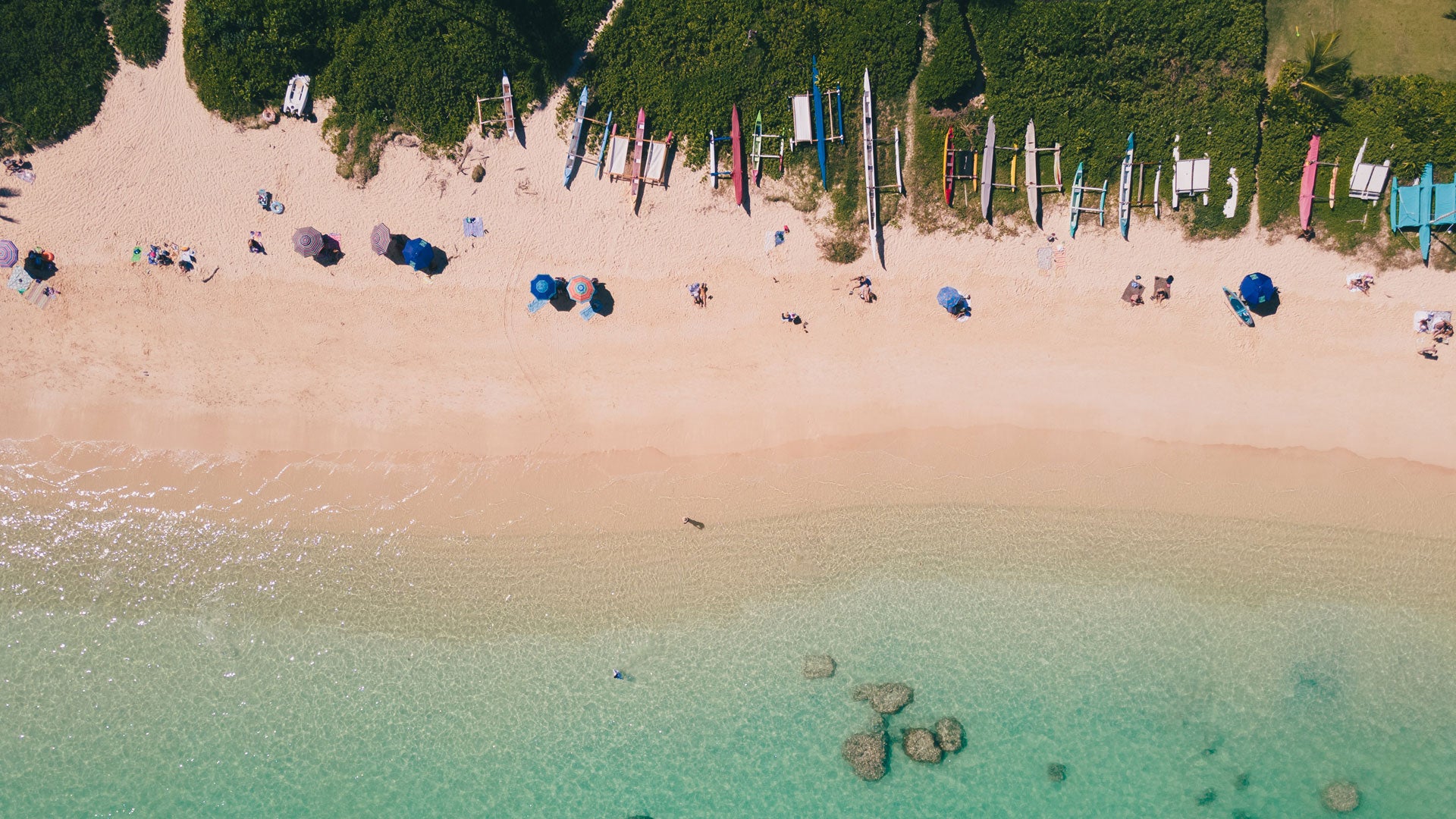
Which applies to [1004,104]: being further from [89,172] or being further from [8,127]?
[8,127]

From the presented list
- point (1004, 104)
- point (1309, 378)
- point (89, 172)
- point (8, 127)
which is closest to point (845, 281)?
point (1004, 104)

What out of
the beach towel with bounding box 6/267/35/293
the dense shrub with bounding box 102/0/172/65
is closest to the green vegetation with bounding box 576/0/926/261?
the dense shrub with bounding box 102/0/172/65

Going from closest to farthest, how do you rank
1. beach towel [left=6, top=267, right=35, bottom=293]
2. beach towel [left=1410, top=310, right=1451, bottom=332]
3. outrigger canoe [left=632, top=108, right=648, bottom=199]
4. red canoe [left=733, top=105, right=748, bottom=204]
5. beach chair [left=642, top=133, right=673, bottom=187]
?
beach towel [left=1410, top=310, right=1451, bottom=332], red canoe [left=733, top=105, right=748, bottom=204], outrigger canoe [left=632, top=108, right=648, bottom=199], beach chair [left=642, top=133, right=673, bottom=187], beach towel [left=6, top=267, right=35, bottom=293]

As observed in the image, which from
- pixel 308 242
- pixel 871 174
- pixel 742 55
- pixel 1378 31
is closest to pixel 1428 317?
pixel 1378 31

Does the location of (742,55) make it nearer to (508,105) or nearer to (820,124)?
(820,124)

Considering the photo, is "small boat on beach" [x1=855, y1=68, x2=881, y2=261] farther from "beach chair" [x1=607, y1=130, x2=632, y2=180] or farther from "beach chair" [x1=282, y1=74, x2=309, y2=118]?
"beach chair" [x1=282, y1=74, x2=309, y2=118]

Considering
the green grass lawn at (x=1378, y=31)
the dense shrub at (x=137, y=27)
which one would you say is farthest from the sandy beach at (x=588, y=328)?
the green grass lawn at (x=1378, y=31)
